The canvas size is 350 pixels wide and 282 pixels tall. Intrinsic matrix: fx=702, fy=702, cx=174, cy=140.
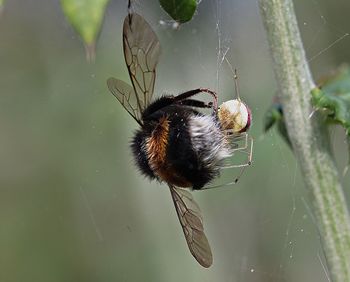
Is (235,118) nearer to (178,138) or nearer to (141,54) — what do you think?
(178,138)

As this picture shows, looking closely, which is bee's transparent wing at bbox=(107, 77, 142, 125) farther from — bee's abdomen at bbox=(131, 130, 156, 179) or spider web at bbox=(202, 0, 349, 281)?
spider web at bbox=(202, 0, 349, 281)

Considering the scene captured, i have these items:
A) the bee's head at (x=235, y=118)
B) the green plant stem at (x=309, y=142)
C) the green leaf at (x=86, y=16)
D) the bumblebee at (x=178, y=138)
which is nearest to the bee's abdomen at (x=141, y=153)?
the bumblebee at (x=178, y=138)

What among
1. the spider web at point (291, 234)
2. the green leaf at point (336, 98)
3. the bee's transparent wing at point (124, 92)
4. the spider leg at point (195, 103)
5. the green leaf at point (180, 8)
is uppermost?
the green leaf at point (180, 8)

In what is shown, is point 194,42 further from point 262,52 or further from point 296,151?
point 296,151

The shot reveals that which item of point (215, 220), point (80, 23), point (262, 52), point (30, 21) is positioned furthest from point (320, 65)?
point (80, 23)

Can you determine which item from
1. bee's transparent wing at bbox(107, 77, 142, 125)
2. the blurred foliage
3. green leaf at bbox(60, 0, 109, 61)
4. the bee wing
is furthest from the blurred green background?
green leaf at bbox(60, 0, 109, 61)

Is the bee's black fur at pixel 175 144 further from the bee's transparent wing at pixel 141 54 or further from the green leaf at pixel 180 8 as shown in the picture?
the green leaf at pixel 180 8
